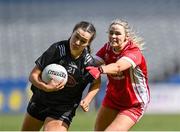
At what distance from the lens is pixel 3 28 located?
2239cm

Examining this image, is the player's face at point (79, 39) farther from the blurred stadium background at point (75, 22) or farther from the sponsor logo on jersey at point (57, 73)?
the blurred stadium background at point (75, 22)

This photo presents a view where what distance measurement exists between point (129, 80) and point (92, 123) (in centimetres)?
749

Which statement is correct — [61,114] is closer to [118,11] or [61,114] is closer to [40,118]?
[40,118]

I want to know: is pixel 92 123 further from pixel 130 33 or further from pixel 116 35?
pixel 116 35

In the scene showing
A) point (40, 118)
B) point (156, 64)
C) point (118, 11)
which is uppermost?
point (40, 118)

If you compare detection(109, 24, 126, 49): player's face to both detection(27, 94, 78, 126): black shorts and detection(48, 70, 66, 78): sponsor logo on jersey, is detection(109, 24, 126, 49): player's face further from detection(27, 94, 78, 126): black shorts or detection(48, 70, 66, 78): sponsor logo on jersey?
detection(27, 94, 78, 126): black shorts

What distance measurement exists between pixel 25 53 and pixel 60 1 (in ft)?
10.8

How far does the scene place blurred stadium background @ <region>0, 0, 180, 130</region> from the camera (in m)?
21.2

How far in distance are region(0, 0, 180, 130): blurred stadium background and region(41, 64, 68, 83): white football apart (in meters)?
12.2

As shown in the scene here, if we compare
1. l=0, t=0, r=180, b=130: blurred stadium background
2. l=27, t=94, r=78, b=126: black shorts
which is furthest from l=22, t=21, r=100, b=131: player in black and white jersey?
l=0, t=0, r=180, b=130: blurred stadium background

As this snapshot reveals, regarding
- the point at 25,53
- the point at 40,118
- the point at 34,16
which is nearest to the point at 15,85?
the point at 25,53

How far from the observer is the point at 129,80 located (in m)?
7.23

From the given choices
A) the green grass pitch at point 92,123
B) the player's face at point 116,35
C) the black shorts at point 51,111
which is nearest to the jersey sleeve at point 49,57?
the black shorts at point 51,111

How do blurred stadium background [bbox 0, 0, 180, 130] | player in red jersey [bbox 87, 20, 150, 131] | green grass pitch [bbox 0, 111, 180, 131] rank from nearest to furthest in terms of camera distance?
player in red jersey [bbox 87, 20, 150, 131] < green grass pitch [bbox 0, 111, 180, 131] < blurred stadium background [bbox 0, 0, 180, 130]
